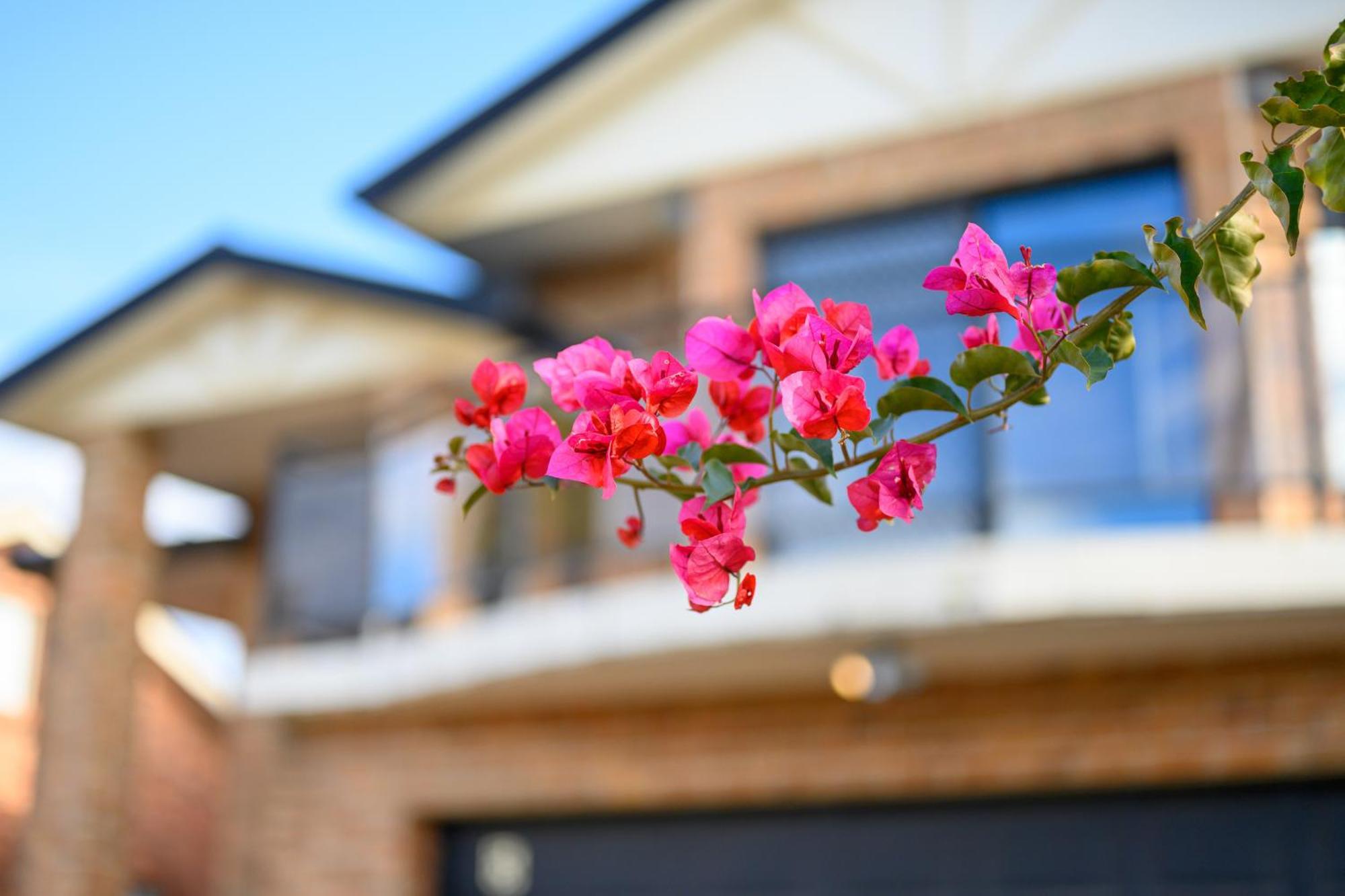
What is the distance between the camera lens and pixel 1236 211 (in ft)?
5.15

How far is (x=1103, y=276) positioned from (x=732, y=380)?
1.46 feet

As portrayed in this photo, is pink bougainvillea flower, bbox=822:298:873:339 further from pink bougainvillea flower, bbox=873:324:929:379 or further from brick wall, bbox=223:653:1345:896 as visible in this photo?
brick wall, bbox=223:653:1345:896

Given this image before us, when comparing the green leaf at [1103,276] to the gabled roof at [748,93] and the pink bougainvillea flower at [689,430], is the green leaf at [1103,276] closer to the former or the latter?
the pink bougainvillea flower at [689,430]

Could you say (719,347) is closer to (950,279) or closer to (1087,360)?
(950,279)

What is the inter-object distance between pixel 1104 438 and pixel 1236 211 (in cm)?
568

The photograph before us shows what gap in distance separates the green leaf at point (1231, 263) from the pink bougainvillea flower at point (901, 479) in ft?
1.12

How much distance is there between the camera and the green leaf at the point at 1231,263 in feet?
5.16

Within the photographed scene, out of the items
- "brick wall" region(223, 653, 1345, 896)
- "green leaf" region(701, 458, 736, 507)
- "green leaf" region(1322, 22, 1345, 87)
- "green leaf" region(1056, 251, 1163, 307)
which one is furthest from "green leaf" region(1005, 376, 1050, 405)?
"brick wall" region(223, 653, 1345, 896)

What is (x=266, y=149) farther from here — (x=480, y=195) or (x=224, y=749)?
(x=224, y=749)

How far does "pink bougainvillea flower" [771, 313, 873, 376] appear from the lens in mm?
1592

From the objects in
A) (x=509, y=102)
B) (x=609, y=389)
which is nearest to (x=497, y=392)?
(x=609, y=389)

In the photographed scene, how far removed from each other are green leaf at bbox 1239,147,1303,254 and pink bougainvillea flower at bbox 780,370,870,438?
464mm

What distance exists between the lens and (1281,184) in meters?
1.57

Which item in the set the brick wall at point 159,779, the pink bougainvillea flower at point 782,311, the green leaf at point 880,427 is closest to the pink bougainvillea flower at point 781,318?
the pink bougainvillea flower at point 782,311
